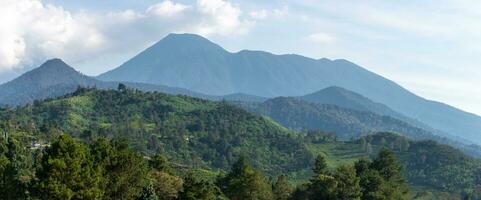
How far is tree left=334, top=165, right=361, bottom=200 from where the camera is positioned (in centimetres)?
6638

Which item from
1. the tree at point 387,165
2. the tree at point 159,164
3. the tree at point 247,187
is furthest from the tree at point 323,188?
the tree at point 159,164

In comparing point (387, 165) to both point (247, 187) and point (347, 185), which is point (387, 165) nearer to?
point (347, 185)

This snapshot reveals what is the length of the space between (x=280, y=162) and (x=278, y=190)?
112 metres

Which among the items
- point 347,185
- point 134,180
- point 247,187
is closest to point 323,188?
point 347,185

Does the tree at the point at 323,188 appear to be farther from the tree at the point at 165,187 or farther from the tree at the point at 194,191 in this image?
the tree at the point at 194,191

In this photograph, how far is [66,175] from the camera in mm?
45531

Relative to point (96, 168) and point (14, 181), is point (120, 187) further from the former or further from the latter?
point (14, 181)

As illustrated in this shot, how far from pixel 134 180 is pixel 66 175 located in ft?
36.3

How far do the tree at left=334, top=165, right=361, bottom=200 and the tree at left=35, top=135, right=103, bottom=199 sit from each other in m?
31.7

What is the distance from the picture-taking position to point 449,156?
196375 mm

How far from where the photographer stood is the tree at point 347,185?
66.4 metres

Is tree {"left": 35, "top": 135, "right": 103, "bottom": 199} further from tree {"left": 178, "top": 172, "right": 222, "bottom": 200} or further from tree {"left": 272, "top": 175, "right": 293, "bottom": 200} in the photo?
tree {"left": 272, "top": 175, "right": 293, "bottom": 200}

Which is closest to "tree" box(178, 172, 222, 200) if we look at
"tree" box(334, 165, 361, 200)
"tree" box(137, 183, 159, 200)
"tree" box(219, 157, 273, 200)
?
"tree" box(137, 183, 159, 200)

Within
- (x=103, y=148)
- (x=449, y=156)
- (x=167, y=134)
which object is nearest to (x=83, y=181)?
(x=103, y=148)
